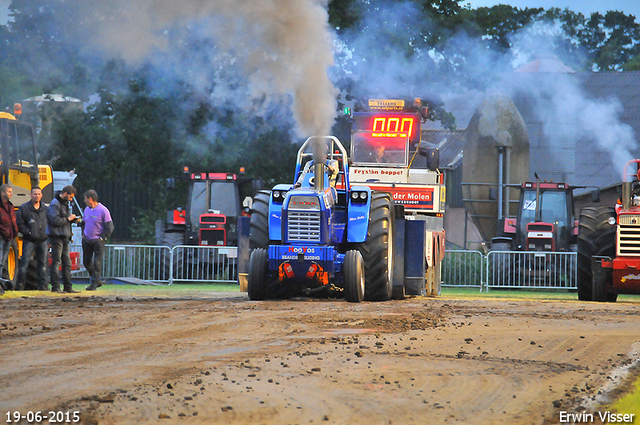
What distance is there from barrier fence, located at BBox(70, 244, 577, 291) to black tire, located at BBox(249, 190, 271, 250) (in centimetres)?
837

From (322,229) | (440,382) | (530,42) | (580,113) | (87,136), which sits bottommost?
(440,382)

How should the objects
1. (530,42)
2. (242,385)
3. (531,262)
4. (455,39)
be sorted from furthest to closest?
(530,42) → (455,39) → (531,262) → (242,385)

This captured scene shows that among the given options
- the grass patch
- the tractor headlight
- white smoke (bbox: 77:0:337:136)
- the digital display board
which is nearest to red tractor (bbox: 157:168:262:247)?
the digital display board

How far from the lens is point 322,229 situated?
12609 millimetres

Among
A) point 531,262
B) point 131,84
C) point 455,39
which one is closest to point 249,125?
point 131,84

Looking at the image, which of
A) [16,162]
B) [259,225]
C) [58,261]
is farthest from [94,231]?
[259,225]

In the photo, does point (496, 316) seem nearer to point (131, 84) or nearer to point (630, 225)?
point (630, 225)

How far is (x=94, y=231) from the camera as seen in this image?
16453mm

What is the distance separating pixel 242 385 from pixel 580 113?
119 feet

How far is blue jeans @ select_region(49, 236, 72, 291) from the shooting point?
15625 millimetres

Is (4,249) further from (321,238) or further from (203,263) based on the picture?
(203,263)

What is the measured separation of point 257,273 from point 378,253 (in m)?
1.81

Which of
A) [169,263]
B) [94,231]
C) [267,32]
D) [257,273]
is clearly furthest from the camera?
[169,263]

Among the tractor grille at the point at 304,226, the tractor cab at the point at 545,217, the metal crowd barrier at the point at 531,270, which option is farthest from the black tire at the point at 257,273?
the tractor cab at the point at 545,217
